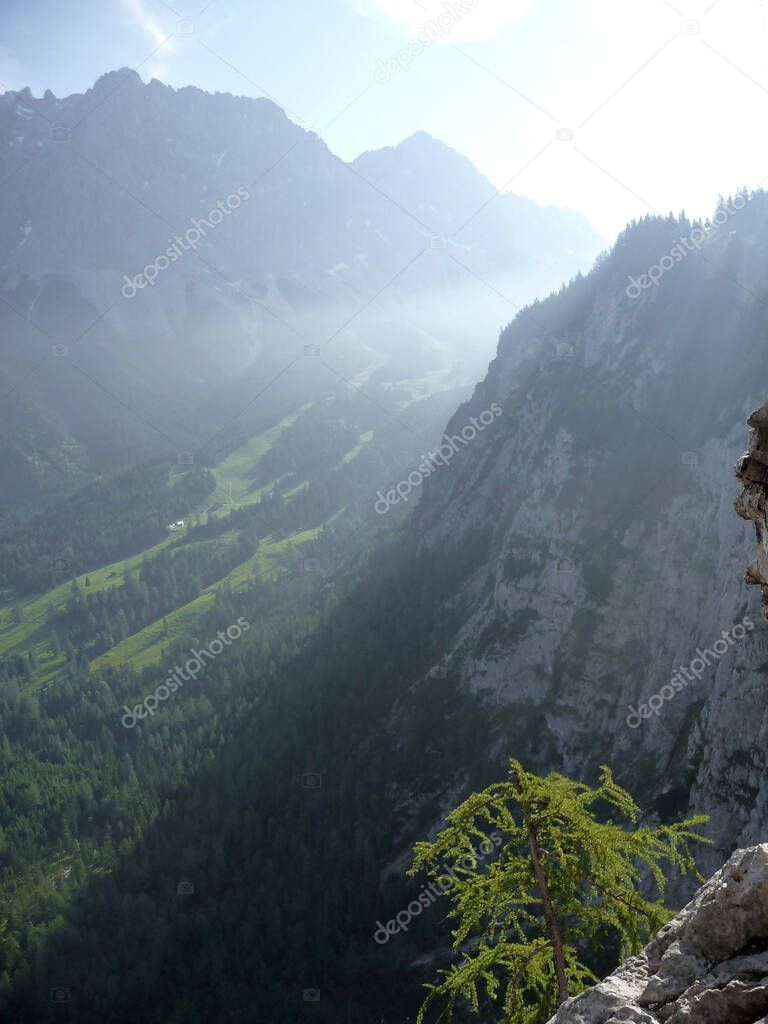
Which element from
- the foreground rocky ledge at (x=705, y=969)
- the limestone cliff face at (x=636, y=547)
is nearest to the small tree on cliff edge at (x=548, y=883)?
the foreground rocky ledge at (x=705, y=969)

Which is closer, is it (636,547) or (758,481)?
(758,481)

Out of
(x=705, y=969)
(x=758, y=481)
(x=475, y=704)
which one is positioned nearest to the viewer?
(x=705, y=969)

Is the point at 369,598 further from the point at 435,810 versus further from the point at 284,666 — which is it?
the point at 435,810

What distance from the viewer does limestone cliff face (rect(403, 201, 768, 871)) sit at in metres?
65.4

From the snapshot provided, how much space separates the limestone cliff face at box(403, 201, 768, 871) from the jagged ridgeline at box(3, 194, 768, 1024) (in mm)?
385

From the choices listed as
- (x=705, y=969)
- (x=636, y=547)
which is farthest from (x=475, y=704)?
(x=705, y=969)

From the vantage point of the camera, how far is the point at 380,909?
312 feet

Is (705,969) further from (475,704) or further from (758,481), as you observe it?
(475,704)

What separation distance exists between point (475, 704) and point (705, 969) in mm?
101864

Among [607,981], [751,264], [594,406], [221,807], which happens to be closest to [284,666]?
[221,807]

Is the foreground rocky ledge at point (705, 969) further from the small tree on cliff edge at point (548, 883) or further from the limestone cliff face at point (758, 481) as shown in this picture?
the limestone cliff face at point (758, 481)

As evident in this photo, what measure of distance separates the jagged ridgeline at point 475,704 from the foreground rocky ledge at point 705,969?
168ft

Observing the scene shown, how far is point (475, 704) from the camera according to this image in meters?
109

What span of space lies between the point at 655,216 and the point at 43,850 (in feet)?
533
